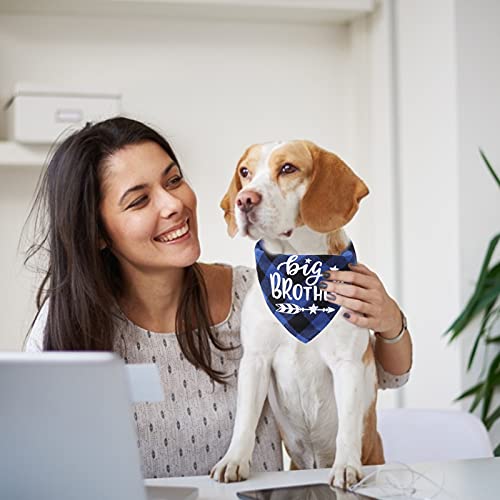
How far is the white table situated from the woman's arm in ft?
0.73

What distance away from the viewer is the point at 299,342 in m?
1.35

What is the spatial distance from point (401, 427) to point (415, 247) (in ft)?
4.69

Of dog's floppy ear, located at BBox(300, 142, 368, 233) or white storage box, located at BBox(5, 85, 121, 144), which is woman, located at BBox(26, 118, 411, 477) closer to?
dog's floppy ear, located at BBox(300, 142, 368, 233)

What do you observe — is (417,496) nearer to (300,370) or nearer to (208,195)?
(300,370)

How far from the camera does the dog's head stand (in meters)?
1.29

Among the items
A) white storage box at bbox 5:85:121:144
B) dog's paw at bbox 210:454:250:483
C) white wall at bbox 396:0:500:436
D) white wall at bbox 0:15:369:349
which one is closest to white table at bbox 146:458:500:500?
dog's paw at bbox 210:454:250:483

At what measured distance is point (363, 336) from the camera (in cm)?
137

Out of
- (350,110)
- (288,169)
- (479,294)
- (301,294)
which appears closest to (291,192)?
(288,169)

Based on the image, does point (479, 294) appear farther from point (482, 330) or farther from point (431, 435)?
point (431, 435)

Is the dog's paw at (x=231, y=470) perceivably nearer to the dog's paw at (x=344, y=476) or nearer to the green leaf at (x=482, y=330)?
the dog's paw at (x=344, y=476)

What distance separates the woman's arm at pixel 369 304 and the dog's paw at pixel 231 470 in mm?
272

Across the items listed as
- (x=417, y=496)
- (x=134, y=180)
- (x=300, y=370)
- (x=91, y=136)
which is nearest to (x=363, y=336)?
(x=300, y=370)

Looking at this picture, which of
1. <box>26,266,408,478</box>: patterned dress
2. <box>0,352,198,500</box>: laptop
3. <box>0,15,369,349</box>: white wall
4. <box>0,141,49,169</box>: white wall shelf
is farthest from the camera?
<box>0,15,369,349</box>: white wall

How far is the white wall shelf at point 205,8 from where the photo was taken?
3156 millimetres
